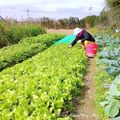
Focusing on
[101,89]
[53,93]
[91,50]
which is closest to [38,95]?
[53,93]

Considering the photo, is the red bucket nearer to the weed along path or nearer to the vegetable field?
the vegetable field

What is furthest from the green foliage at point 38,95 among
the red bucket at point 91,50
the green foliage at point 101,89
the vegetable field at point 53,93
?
the red bucket at point 91,50

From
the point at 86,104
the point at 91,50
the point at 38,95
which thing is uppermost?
the point at 38,95

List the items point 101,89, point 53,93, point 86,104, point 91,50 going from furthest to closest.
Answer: point 91,50
point 101,89
point 86,104
point 53,93

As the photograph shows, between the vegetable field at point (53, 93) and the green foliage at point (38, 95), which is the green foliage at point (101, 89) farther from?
the green foliage at point (38, 95)

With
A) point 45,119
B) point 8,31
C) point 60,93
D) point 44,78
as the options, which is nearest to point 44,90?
point 60,93

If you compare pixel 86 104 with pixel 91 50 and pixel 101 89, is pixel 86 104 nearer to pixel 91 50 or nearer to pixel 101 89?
pixel 101 89

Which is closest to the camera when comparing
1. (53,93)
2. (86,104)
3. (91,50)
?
(53,93)

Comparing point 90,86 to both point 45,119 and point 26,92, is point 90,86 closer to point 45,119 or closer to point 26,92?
point 26,92

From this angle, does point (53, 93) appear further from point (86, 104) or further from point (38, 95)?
point (86, 104)

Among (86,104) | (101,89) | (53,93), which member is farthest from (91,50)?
(53,93)

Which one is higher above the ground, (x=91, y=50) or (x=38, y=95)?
(x=38, y=95)

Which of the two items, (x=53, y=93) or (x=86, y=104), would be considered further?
(x=86, y=104)

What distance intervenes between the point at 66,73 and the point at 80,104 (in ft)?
4.53
